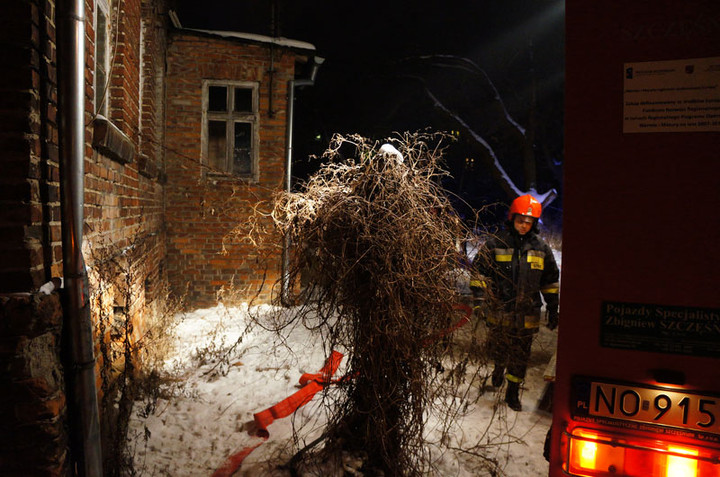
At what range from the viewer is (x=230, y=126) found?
7.62 metres

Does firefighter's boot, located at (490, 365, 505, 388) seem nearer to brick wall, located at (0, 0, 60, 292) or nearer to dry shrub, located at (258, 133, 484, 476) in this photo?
dry shrub, located at (258, 133, 484, 476)

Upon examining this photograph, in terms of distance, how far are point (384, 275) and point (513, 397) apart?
8.89 feet

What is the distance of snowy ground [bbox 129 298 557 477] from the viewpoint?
3.09 meters

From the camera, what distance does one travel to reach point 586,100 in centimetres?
155

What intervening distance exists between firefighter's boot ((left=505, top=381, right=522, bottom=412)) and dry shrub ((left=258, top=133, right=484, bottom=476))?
1.86m

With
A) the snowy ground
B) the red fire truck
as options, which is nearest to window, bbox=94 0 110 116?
the snowy ground

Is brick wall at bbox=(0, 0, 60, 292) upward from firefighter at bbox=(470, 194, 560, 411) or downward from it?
upward

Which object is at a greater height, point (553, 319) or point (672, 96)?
point (672, 96)

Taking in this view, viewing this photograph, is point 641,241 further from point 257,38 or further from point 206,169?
point 257,38

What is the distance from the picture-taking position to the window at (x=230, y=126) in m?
7.60

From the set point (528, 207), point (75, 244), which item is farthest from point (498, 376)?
point (75, 244)

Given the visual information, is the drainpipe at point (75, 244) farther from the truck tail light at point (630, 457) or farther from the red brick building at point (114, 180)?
the truck tail light at point (630, 457)

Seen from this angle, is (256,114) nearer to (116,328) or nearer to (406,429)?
(116,328)

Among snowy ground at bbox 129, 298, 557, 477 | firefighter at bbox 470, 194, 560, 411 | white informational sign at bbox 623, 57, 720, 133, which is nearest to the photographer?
white informational sign at bbox 623, 57, 720, 133
